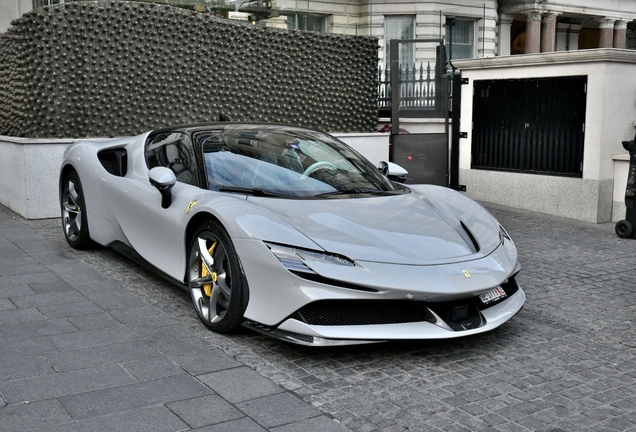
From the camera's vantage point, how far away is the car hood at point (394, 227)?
4.61 m

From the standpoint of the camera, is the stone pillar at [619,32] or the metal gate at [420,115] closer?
the metal gate at [420,115]

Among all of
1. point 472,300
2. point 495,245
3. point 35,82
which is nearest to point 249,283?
point 472,300

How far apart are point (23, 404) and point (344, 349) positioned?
1.83 meters

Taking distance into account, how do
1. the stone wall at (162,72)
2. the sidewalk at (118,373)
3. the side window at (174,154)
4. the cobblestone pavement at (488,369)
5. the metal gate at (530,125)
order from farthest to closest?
the metal gate at (530,125)
the stone wall at (162,72)
the side window at (174,154)
the cobblestone pavement at (488,369)
the sidewalk at (118,373)

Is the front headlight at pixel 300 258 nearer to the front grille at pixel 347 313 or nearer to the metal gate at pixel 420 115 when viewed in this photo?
the front grille at pixel 347 313

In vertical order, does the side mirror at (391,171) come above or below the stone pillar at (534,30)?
below

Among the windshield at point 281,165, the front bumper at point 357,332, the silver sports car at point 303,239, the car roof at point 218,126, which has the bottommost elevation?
the front bumper at point 357,332

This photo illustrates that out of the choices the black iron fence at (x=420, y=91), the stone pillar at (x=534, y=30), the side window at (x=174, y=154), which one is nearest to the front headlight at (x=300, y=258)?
the side window at (x=174, y=154)

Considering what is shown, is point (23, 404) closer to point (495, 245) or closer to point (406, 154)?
point (495, 245)

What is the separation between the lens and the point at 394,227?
4.94m

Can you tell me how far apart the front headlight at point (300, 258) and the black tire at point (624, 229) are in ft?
17.6

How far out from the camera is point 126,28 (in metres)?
10.6

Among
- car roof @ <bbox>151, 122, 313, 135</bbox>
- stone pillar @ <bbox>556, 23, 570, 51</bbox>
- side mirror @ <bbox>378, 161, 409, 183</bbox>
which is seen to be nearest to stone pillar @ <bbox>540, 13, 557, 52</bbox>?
stone pillar @ <bbox>556, 23, 570, 51</bbox>

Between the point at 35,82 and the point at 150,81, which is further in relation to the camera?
the point at 150,81
